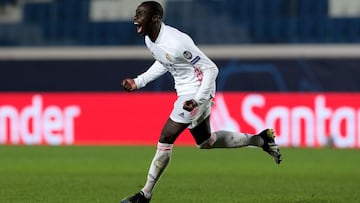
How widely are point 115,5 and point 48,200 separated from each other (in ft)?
48.7

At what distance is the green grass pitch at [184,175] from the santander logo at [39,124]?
1.48 m

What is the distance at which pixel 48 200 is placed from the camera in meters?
8.46

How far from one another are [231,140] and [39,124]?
38.0 ft

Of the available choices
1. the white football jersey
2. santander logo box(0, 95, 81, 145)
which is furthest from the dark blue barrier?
the white football jersey

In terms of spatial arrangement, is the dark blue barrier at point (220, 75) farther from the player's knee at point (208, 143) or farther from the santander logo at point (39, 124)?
the player's knee at point (208, 143)

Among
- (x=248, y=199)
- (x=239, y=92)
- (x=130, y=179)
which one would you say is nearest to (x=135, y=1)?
(x=239, y=92)

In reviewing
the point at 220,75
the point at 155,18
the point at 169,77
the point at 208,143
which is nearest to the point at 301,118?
the point at 220,75

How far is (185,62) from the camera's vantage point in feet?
25.8

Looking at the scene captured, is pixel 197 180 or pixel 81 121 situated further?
pixel 81 121

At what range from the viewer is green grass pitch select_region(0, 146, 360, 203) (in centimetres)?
899

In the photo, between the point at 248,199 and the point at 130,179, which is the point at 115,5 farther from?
the point at 248,199

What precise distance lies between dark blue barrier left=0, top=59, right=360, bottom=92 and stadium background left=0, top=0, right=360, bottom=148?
0.02 meters

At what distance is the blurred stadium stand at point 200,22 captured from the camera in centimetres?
2195

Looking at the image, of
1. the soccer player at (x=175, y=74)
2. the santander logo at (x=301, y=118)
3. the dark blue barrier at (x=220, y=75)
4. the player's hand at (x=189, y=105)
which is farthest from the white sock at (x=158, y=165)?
the dark blue barrier at (x=220, y=75)
